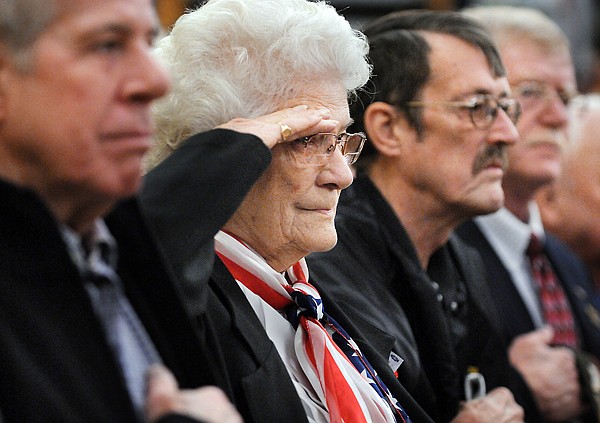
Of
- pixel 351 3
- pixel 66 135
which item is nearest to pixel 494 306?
pixel 66 135

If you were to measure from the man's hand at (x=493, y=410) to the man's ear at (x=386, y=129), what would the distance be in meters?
0.87

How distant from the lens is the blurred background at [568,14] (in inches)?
309

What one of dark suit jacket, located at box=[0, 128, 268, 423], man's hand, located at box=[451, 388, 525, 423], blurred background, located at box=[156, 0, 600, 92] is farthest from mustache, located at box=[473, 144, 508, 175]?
blurred background, located at box=[156, 0, 600, 92]

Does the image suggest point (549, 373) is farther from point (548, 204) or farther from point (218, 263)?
point (218, 263)

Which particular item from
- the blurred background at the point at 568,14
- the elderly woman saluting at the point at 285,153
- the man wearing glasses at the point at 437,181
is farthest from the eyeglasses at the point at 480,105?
the blurred background at the point at 568,14

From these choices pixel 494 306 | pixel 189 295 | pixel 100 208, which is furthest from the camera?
pixel 494 306

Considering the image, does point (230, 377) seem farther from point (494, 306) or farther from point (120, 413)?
point (494, 306)

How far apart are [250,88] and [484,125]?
1210mm

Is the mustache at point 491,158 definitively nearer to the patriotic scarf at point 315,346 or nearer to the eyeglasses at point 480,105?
the eyeglasses at point 480,105

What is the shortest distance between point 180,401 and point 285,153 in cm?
111

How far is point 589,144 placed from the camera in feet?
17.9

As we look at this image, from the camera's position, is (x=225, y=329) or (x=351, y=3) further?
(x=351, y=3)

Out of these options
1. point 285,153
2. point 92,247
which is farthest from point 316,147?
point 92,247

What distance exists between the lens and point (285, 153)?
2.59 meters
